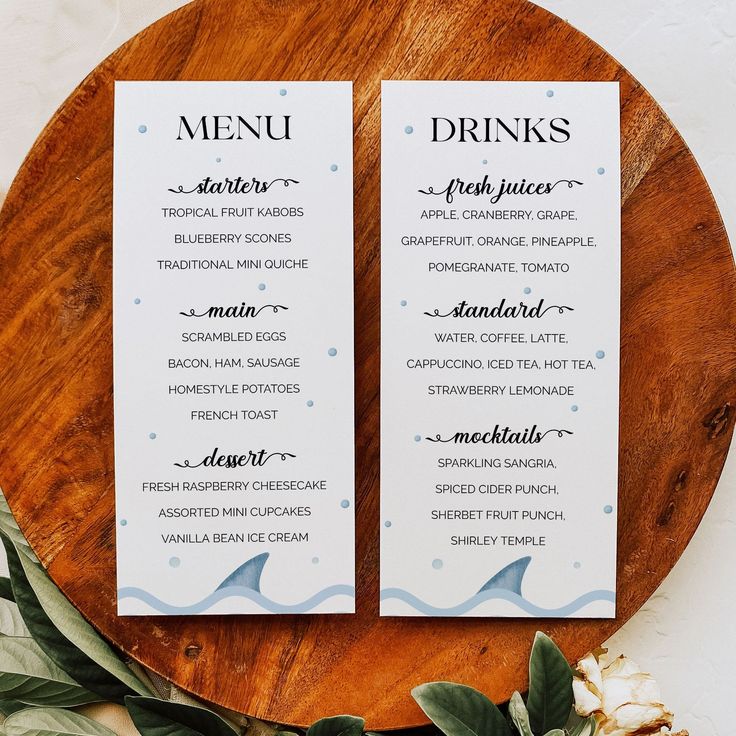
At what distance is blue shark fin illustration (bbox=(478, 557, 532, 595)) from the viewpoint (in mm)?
540

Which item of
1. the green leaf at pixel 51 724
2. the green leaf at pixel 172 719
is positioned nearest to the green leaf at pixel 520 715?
the green leaf at pixel 172 719

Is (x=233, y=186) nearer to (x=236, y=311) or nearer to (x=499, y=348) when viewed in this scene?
(x=236, y=311)

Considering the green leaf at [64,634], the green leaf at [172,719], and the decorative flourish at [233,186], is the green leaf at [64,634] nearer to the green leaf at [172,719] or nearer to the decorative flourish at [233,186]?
the green leaf at [172,719]

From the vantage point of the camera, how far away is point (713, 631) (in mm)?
597

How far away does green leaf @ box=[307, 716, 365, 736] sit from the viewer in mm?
499

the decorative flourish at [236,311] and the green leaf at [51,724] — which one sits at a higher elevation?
the decorative flourish at [236,311]

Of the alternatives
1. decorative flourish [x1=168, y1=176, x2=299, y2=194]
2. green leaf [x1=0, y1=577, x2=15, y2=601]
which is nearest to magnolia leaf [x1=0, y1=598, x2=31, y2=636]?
green leaf [x1=0, y1=577, x2=15, y2=601]

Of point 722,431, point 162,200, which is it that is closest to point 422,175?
point 162,200

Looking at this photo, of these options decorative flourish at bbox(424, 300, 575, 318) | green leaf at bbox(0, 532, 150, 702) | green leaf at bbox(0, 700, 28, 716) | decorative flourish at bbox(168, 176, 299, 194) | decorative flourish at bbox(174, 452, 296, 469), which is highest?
decorative flourish at bbox(168, 176, 299, 194)

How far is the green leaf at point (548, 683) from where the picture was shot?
52 centimetres

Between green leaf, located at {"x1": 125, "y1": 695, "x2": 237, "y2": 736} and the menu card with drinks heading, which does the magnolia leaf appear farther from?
the menu card with drinks heading

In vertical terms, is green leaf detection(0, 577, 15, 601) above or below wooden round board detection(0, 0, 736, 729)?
below

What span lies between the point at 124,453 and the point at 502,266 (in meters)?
0.35

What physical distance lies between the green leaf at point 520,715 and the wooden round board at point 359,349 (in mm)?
20
